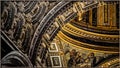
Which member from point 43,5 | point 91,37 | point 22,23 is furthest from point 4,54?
point 91,37

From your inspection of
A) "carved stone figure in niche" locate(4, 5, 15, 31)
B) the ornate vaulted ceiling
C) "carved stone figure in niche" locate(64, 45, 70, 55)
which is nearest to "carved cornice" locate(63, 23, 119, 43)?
the ornate vaulted ceiling

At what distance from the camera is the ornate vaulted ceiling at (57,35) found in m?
8.02

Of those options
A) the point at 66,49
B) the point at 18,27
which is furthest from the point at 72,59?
the point at 18,27

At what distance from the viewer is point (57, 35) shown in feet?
26.7

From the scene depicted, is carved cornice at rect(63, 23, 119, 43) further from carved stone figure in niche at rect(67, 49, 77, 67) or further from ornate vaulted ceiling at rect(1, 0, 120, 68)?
carved stone figure in niche at rect(67, 49, 77, 67)

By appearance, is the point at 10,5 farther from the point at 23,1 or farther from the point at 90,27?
the point at 90,27

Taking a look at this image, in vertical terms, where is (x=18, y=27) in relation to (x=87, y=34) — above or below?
above

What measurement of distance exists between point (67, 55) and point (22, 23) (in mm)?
1063

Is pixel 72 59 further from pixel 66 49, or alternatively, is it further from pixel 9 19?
pixel 9 19

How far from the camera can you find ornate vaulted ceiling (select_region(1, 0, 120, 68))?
8.02 meters

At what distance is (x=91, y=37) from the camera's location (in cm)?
823

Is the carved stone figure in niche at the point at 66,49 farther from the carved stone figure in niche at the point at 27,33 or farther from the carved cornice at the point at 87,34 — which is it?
the carved stone figure in niche at the point at 27,33

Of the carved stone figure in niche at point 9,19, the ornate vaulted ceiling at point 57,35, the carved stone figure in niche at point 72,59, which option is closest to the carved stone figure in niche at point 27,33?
the ornate vaulted ceiling at point 57,35

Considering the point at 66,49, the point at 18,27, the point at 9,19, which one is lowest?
the point at 66,49
